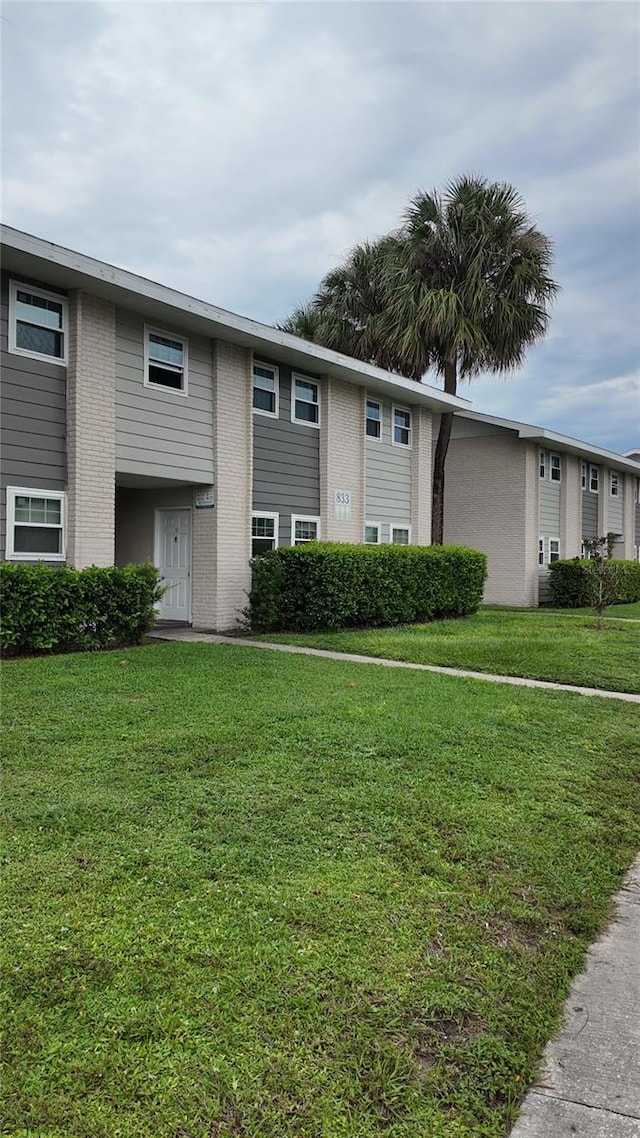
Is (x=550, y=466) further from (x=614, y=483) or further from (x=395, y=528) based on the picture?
(x=395, y=528)

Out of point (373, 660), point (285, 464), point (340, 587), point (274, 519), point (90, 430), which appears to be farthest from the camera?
point (285, 464)

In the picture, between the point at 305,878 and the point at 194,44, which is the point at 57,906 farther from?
the point at 194,44

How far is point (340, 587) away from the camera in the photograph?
41.4 ft

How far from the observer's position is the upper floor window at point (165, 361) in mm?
12039

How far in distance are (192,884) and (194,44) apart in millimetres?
7568

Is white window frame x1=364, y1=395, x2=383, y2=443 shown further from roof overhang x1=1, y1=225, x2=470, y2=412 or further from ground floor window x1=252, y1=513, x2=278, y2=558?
ground floor window x1=252, y1=513, x2=278, y2=558

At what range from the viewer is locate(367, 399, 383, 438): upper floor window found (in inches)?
690

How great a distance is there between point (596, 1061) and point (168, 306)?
1117 cm

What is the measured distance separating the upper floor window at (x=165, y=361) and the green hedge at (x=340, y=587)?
3402 millimetres

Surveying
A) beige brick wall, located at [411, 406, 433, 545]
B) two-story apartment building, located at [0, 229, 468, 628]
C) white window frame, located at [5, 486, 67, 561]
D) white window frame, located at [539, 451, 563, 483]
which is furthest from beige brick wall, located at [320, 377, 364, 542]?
white window frame, located at [539, 451, 563, 483]

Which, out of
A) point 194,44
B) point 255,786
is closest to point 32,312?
point 194,44

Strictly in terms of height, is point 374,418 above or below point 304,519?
A: above

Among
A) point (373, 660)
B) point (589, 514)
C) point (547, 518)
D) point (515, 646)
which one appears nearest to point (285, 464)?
point (373, 660)

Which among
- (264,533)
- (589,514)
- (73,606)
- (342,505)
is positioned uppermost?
(589,514)
